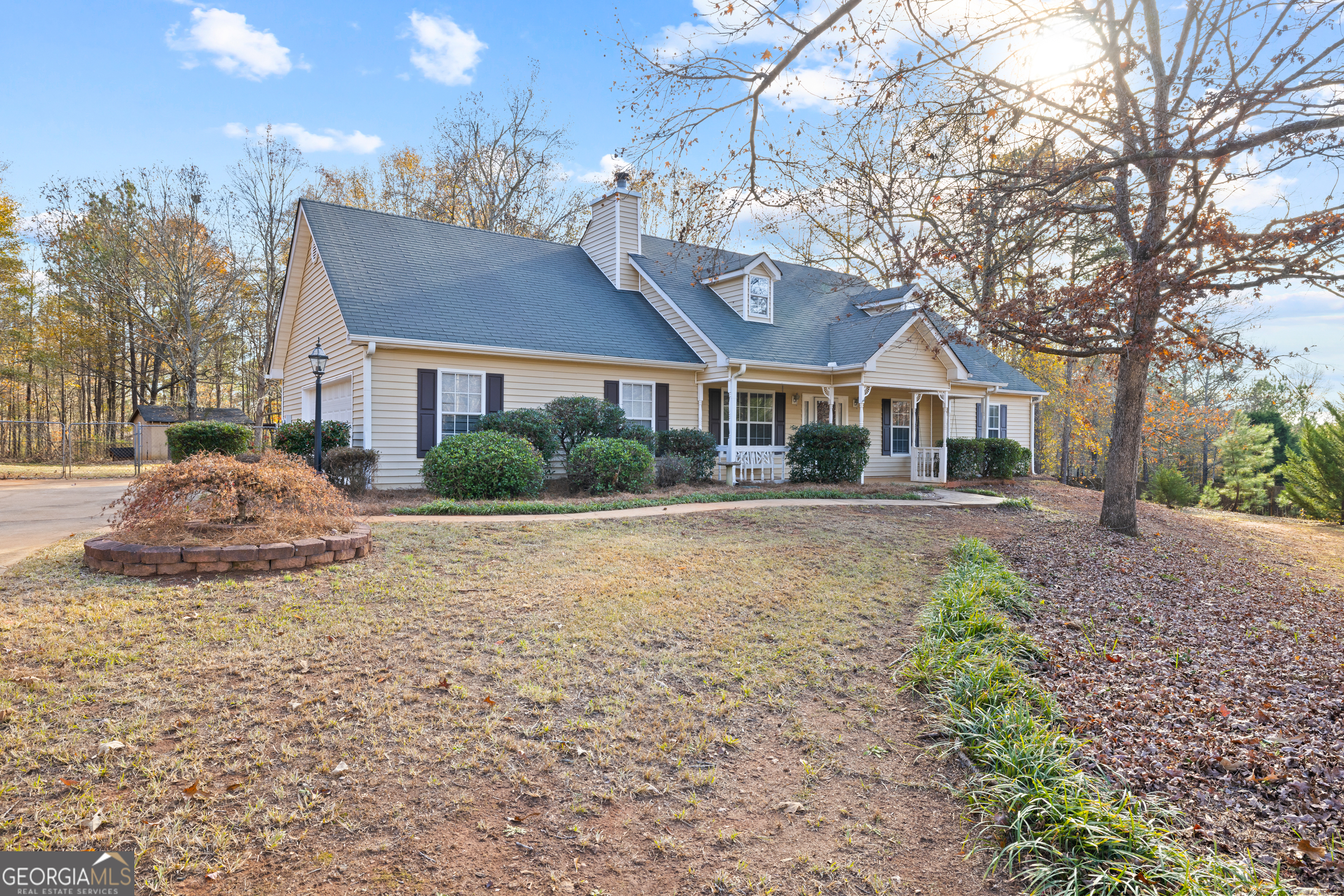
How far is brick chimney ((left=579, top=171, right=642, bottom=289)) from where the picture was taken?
17297 millimetres

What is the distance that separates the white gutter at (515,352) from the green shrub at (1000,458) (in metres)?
9.30

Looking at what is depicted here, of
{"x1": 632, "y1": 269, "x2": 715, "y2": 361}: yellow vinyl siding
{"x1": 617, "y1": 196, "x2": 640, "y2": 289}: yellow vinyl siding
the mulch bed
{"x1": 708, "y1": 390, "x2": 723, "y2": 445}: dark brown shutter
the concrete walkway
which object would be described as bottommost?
the mulch bed

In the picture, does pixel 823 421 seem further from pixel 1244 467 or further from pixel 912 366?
pixel 1244 467

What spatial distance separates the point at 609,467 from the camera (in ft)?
38.3

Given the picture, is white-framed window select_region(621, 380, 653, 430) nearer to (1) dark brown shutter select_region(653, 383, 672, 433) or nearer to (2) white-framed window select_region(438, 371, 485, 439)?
(1) dark brown shutter select_region(653, 383, 672, 433)

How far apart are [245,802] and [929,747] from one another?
3.26 m

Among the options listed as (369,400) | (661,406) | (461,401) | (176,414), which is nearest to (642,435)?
(661,406)

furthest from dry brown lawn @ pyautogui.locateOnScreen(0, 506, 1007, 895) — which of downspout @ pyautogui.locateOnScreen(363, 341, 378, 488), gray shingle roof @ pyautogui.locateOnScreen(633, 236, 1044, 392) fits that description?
gray shingle roof @ pyautogui.locateOnScreen(633, 236, 1044, 392)

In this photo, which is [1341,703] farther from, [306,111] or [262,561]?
[306,111]

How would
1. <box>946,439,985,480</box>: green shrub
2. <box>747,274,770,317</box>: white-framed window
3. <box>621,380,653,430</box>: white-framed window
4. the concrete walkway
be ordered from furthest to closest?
<box>946,439,985,480</box>: green shrub
<box>747,274,770,317</box>: white-framed window
<box>621,380,653,430</box>: white-framed window
the concrete walkway

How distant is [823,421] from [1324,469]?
11.6 metres

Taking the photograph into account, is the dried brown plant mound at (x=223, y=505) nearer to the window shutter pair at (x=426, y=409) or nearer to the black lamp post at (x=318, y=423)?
the black lamp post at (x=318, y=423)

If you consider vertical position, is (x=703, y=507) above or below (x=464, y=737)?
above

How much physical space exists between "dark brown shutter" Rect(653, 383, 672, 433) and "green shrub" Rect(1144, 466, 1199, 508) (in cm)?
1405
